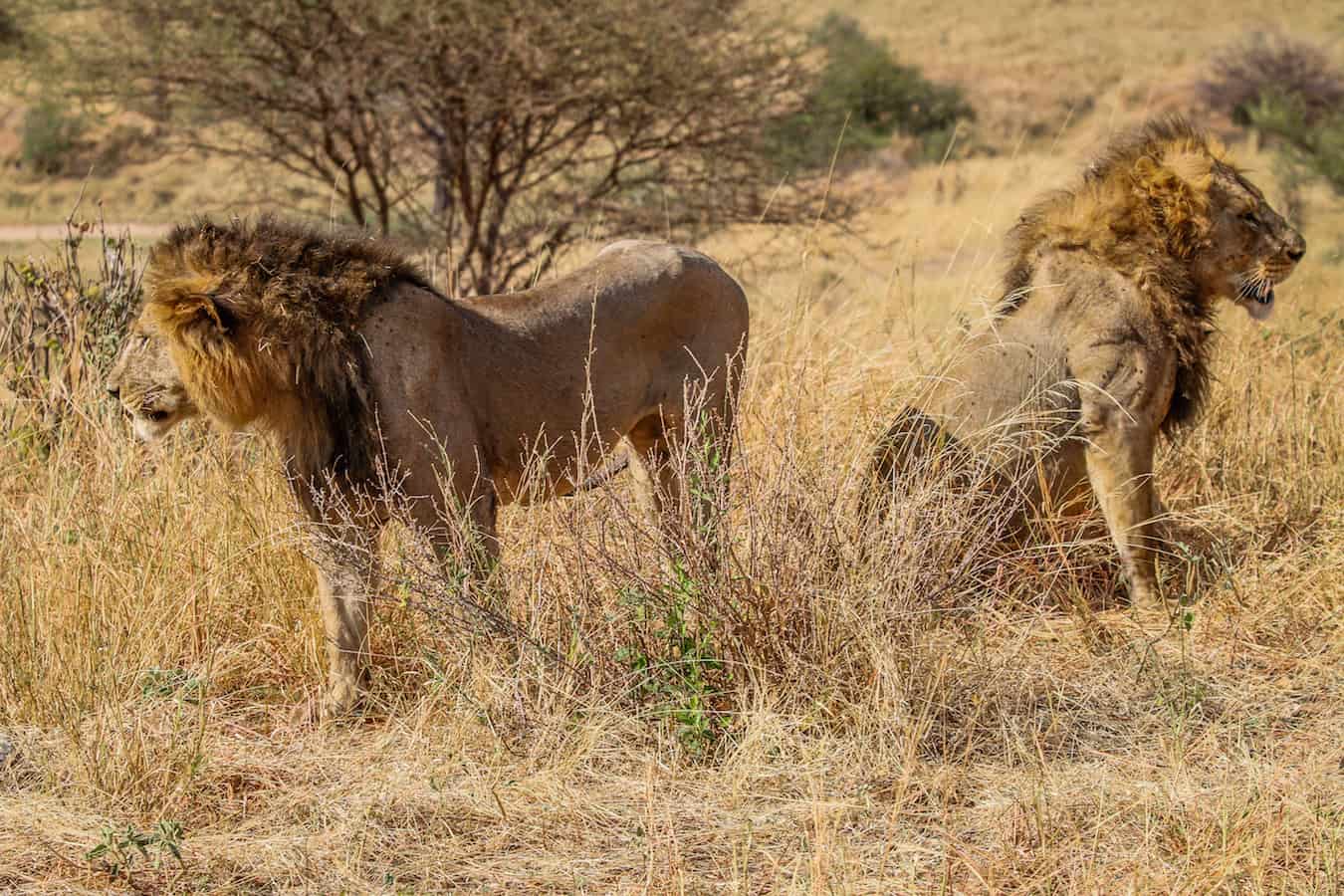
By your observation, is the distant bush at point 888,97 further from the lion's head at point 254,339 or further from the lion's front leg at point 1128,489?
the lion's head at point 254,339

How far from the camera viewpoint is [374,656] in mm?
4238

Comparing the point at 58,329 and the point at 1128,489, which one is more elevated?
the point at 1128,489

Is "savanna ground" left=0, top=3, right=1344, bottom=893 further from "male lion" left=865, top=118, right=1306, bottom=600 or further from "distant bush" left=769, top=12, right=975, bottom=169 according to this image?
"distant bush" left=769, top=12, right=975, bottom=169

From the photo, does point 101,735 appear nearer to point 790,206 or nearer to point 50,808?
point 50,808

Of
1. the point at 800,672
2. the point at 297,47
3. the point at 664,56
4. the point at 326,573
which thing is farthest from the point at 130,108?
the point at 800,672

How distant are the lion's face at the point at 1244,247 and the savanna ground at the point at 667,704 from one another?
86 centimetres

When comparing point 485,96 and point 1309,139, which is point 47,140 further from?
point 1309,139

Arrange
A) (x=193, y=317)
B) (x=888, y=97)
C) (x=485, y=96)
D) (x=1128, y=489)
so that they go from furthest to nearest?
(x=888, y=97) → (x=485, y=96) → (x=1128, y=489) → (x=193, y=317)

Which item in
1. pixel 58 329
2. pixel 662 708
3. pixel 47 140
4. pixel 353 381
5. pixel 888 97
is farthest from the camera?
pixel 47 140

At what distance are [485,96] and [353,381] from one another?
6.28 metres

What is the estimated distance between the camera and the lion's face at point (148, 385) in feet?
13.0

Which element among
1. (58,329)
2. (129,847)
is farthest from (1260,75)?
(129,847)

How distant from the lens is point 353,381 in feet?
13.0

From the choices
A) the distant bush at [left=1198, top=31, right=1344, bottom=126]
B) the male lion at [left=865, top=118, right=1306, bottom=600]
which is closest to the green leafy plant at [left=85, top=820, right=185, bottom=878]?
the male lion at [left=865, top=118, right=1306, bottom=600]
